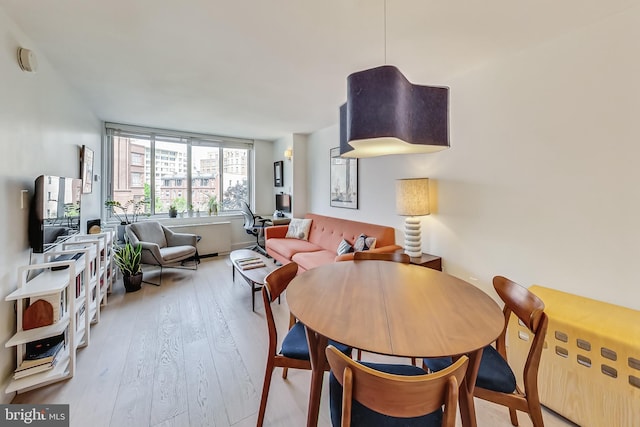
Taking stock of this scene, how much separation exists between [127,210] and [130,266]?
69.0 inches

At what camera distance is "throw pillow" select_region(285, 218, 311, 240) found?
14.7ft

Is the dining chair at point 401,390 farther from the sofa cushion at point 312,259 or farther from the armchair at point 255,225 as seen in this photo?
the armchair at point 255,225

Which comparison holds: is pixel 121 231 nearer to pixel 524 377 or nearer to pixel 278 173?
pixel 278 173

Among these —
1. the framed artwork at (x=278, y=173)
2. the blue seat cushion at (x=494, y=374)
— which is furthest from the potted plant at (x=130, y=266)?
the blue seat cushion at (x=494, y=374)

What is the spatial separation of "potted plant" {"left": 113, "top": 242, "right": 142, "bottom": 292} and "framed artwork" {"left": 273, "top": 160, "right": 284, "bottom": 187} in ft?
9.71

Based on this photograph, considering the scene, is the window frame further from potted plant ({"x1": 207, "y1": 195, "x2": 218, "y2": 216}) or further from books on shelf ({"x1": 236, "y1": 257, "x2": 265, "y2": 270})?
books on shelf ({"x1": 236, "y1": 257, "x2": 265, "y2": 270})

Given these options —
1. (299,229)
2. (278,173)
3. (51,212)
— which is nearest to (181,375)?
(51,212)

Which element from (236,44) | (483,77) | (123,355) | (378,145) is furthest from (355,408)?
(483,77)

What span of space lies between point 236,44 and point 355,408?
246cm

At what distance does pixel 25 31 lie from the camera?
1.83m

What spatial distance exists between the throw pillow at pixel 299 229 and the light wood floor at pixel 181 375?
1725 mm

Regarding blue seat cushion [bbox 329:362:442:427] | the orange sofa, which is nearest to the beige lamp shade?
the orange sofa

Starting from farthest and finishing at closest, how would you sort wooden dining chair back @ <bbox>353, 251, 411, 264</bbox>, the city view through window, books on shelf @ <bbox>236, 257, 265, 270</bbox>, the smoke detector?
the city view through window
books on shelf @ <bbox>236, 257, 265, 270</bbox>
wooden dining chair back @ <bbox>353, 251, 411, 264</bbox>
the smoke detector

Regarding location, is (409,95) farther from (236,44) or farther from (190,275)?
(190,275)
